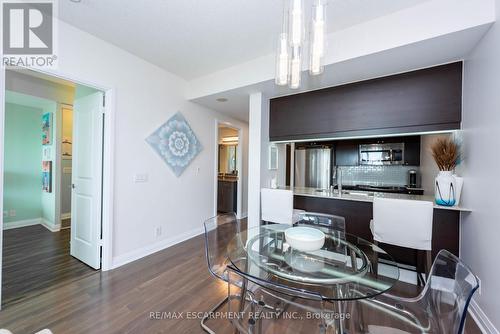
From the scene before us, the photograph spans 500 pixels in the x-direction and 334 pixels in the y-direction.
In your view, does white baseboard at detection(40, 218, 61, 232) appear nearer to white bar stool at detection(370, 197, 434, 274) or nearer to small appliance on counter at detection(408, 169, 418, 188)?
white bar stool at detection(370, 197, 434, 274)

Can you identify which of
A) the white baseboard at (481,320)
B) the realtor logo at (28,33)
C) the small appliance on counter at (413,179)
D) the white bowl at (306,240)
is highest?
the realtor logo at (28,33)

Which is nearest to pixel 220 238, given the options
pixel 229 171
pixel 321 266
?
pixel 321 266

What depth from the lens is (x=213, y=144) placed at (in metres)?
4.07

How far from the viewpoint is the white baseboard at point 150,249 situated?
2.61 meters

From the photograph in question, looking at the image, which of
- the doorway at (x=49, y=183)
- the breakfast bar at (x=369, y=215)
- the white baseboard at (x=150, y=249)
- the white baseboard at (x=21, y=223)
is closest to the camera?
the breakfast bar at (x=369, y=215)

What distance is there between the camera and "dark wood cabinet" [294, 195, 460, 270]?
2.17m

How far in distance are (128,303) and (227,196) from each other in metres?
3.61

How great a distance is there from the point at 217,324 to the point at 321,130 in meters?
2.60

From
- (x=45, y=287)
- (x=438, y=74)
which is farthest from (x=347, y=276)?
(x=45, y=287)

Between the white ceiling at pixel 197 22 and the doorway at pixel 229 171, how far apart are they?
182 cm

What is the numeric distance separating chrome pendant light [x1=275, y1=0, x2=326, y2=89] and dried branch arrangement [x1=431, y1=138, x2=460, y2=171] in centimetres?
167

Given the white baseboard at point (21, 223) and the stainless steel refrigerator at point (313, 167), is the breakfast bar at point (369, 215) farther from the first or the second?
the white baseboard at point (21, 223)

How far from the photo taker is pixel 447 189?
207 centimetres

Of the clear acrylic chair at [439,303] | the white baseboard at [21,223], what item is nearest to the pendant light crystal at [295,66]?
the clear acrylic chair at [439,303]
